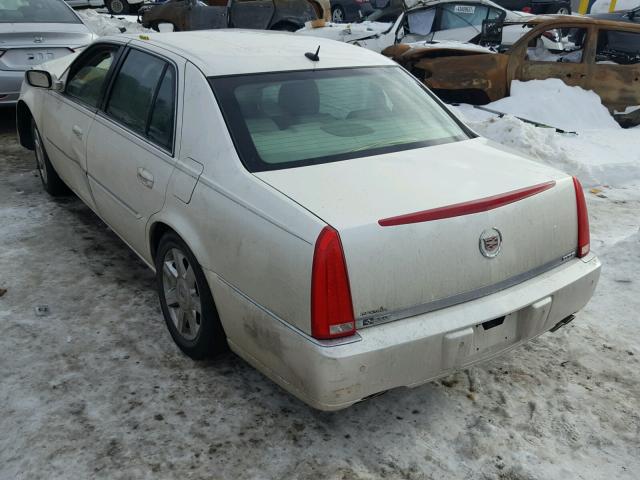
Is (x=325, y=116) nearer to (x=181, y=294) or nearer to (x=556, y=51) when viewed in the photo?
(x=181, y=294)

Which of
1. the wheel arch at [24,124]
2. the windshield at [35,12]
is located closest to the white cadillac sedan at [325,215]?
the wheel arch at [24,124]

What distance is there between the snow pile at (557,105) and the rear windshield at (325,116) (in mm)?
5173

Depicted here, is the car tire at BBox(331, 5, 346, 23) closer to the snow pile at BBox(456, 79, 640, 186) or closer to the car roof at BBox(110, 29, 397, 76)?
the snow pile at BBox(456, 79, 640, 186)

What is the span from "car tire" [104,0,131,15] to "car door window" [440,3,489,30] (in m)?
13.9

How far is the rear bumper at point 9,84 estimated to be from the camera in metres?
7.05

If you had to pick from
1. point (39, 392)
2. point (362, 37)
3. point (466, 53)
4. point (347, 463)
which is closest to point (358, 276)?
point (347, 463)

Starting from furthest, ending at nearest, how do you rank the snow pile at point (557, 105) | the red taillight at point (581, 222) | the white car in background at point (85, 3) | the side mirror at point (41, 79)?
the white car in background at point (85, 3)
the snow pile at point (557, 105)
the side mirror at point (41, 79)
the red taillight at point (581, 222)

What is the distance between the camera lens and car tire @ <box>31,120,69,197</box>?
209 inches

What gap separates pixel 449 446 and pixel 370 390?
554 millimetres

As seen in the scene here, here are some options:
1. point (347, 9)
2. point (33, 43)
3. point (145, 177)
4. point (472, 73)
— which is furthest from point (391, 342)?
point (347, 9)

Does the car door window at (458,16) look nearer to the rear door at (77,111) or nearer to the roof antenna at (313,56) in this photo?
the rear door at (77,111)

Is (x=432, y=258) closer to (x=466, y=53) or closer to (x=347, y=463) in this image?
(x=347, y=463)

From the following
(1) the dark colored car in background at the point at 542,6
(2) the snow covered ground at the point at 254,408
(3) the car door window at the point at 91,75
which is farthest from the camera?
(1) the dark colored car in background at the point at 542,6

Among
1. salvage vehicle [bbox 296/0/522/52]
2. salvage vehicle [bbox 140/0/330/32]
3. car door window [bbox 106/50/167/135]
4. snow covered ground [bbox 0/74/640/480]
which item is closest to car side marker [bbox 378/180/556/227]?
snow covered ground [bbox 0/74/640/480]
